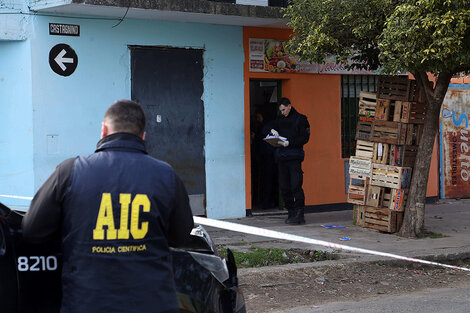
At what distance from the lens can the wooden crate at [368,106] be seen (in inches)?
454

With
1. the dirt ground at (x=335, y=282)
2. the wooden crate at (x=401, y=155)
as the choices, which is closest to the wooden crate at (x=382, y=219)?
the wooden crate at (x=401, y=155)

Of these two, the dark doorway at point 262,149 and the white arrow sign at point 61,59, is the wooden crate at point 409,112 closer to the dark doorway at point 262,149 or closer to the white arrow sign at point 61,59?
the dark doorway at point 262,149

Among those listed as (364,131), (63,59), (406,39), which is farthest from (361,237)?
(63,59)

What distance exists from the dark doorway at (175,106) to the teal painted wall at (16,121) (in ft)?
5.81

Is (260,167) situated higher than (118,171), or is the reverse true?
(118,171)

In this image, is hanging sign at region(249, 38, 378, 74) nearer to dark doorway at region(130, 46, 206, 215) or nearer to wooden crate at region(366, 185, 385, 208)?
dark doorway at region(130, 46, 206, 215)

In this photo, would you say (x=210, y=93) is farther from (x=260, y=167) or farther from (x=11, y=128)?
(x=11, y=128)

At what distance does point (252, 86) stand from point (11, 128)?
16.0 ft

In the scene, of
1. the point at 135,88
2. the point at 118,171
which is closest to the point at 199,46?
the point at 135,88

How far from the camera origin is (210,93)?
495 inches

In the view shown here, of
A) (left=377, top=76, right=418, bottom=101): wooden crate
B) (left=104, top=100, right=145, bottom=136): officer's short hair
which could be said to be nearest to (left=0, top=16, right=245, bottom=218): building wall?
(left=377, top=76, right=418, bottom=101): wooden crate

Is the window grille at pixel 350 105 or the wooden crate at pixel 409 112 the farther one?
the window grille at pixel 350 105

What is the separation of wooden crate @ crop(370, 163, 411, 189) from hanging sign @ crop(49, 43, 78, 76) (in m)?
5.02

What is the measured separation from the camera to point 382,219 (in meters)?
11.3
